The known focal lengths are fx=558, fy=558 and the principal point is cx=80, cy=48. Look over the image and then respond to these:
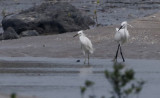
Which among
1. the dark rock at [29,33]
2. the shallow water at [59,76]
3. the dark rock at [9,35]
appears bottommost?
the dark rock at [29,33]

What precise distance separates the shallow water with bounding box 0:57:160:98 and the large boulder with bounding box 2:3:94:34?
702cm

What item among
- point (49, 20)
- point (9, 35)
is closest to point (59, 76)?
point (9, 35)

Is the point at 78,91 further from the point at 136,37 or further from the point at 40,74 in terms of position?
the point at 136,37

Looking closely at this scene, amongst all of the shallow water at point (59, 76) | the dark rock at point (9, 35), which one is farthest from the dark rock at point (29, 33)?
the shallow water at point (59, 76)

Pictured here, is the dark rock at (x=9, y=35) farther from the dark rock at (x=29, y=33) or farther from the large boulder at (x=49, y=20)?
the large boulder at (x=49, y=20)

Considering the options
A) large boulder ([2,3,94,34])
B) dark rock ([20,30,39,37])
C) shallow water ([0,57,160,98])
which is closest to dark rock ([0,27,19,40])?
dark rock ([20,30,39,37])

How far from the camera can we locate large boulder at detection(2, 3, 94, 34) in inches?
902

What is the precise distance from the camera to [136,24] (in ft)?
69.2

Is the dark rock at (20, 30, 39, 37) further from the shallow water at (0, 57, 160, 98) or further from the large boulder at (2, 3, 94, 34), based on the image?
the shallow water at (0, 57, 160, 98)

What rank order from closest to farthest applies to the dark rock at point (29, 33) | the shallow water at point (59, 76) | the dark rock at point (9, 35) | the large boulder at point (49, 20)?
the shallow water at point (59, 76)
the dark rock at point (9, 35)
the dark rock at point (29, 33)
the large boulder at point (49, 20)

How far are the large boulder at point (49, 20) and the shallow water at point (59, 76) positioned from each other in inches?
276

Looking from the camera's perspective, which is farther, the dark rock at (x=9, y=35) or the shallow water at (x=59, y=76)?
the dark rock at (x=9, y=35)

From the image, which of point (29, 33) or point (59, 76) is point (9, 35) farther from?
point (59, 76)

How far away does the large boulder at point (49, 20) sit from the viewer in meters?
22.9
